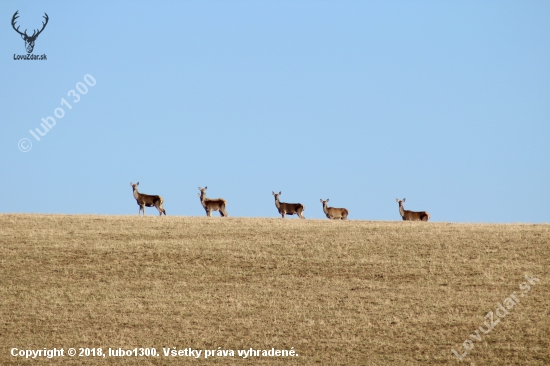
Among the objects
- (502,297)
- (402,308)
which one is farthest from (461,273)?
(402,308)

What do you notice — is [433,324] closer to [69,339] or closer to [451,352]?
[451,352]

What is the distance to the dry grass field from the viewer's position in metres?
18.8

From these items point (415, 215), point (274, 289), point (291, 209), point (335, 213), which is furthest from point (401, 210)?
point (274, 289)

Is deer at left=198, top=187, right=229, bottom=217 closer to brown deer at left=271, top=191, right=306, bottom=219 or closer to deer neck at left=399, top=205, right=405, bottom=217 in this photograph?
brown deer at left=271, top=191, right=306, bottom=219

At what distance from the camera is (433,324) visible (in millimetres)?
20109

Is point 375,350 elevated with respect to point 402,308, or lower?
lower

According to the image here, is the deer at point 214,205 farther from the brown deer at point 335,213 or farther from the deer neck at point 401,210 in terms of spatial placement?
the deer neck at point 401,210

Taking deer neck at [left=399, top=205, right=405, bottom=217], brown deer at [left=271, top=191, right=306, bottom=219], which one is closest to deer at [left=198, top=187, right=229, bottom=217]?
brown deer at [left=271, top=191, right=306, bottom=219]

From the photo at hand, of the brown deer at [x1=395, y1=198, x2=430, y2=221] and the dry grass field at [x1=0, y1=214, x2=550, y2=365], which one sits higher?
the brown deer at [x1=395, y1=198, x2=430, y2=221]

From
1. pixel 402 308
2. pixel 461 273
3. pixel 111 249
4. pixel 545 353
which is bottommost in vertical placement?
pixel 545 353

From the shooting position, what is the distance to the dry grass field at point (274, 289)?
18781mm

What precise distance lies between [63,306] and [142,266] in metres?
4.83

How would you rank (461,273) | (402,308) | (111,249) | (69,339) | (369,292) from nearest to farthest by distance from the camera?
(69,339) → (402,308) → (369,292) → (461,273) → (111,249)

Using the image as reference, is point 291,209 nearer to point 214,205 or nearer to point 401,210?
point 214,205
